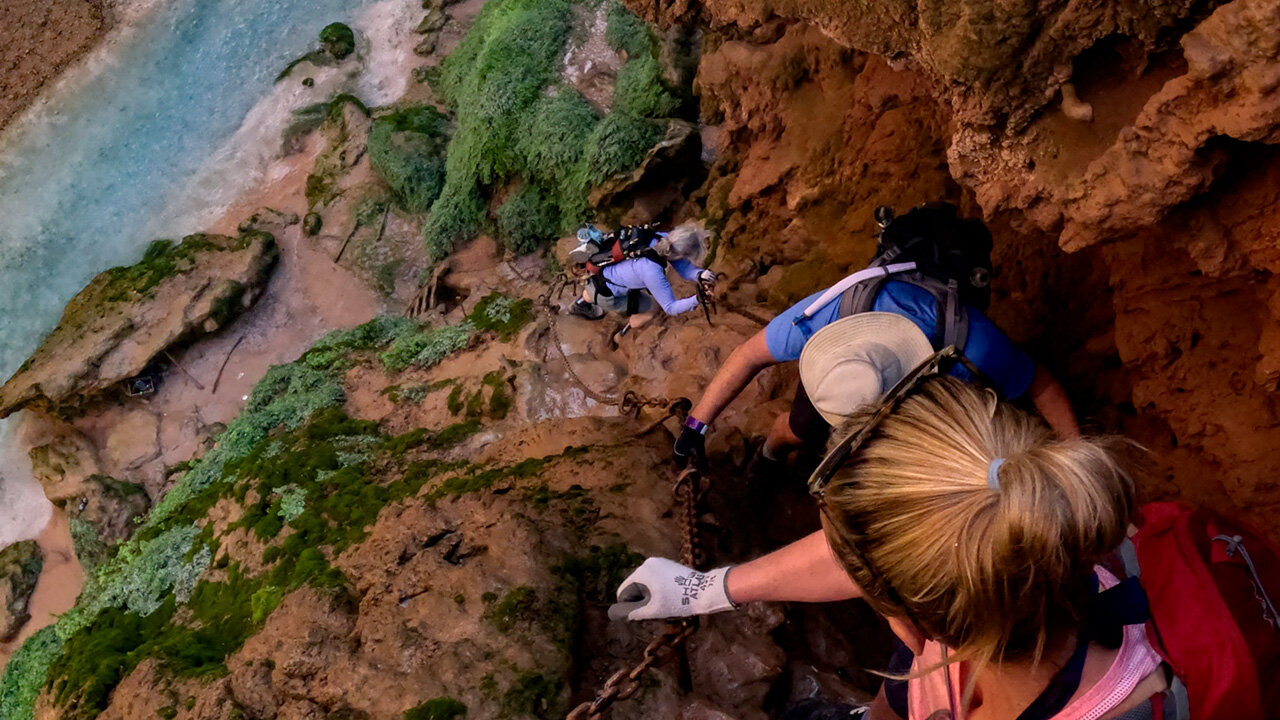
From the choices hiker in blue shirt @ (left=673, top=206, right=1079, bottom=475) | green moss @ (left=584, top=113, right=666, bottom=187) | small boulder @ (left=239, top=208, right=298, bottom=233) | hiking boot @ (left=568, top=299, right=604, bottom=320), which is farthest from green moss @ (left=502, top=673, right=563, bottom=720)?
small boulder @ (left=239, top=208, right=298, bottom=233)

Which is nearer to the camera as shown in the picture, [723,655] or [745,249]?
[723,655]

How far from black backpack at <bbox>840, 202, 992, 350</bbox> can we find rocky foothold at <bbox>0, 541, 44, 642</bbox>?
34.6 ft

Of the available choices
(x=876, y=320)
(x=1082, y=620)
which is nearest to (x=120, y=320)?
(x=876, y=320)

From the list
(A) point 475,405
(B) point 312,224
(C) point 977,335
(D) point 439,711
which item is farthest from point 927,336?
(B) point 312,224

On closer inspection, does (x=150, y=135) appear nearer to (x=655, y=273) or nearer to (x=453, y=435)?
(x=453, y=435)

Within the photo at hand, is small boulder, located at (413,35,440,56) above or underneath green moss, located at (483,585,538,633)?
above

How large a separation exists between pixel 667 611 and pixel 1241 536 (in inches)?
65.5

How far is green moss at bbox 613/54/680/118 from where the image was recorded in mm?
9320

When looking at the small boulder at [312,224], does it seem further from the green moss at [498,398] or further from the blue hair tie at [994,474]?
the blue hair tie at [994,474]

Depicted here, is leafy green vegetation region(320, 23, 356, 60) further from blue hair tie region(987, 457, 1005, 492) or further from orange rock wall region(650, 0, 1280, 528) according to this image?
blue hair tie region(987, 457, 1005, 492)

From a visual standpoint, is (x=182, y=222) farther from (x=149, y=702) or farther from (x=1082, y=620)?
(x=1082, y=620)

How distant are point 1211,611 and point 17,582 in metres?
11.7

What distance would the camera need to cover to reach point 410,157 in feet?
37.5

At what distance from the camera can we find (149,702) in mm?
3619
